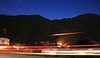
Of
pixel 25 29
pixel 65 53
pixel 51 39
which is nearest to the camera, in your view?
pixel 65 53

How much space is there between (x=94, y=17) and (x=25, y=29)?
178 feet

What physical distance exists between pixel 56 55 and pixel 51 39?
6979cm

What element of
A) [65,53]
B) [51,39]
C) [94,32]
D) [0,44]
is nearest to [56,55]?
[65,53]

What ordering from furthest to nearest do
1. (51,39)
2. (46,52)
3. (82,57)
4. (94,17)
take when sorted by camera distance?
(94,17) < (51,39) < (46,52) < (82,57)

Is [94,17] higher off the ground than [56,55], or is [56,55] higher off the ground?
[94,17]

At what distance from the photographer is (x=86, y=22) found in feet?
345

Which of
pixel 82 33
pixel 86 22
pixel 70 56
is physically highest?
pixel 86 22

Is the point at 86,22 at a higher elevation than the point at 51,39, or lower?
higher

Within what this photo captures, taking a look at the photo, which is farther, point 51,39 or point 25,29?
point 25,29

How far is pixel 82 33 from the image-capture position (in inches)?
3438

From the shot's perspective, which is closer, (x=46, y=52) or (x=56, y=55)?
(x=56, y=55)

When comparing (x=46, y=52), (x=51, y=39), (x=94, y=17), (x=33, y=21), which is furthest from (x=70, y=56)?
(x=94, y=17)

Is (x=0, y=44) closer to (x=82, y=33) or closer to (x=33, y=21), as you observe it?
(x=82, y=33)

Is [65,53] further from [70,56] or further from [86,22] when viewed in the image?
[86,22]
